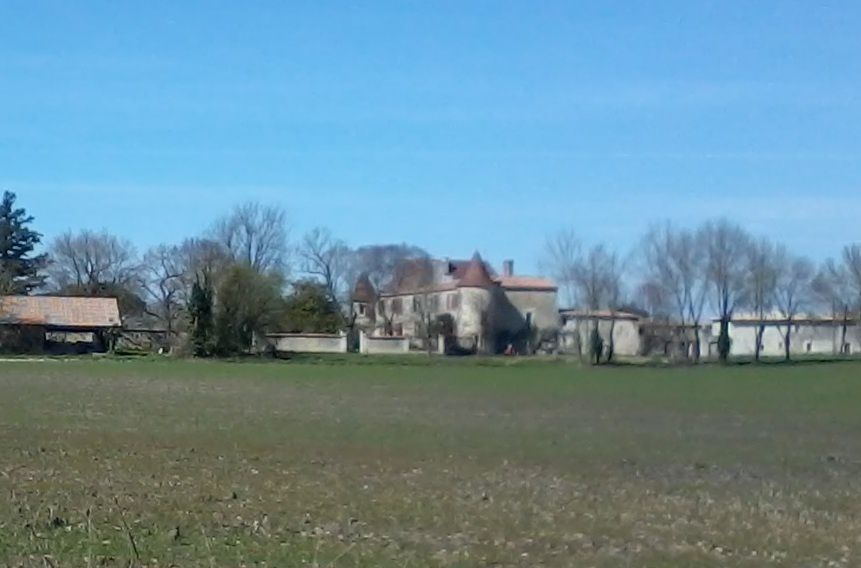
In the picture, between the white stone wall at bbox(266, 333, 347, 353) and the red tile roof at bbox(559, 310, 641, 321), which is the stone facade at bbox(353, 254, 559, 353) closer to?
the red tile roof at bbox(559, 310, 641, 321)

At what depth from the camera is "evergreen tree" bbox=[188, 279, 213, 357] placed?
95000 millimetres

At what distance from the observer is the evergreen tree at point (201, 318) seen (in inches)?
3740

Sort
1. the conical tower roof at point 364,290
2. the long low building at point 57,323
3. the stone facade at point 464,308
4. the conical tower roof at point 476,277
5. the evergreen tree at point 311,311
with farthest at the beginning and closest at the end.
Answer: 1. the conical tower roof at point 364,290
2. the conical tower roof at point 476,277
3. the stone facade at point 464,308
4. the evergreen tree at point 311,311
5. the long low building at point 57,323

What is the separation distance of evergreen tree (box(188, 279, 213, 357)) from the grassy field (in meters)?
48.9

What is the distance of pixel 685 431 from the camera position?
33.2 m

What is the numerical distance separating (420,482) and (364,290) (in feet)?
430

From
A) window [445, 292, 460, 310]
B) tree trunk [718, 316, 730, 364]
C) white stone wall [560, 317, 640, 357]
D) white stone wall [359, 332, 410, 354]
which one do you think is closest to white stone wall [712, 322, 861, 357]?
white stone wall [560, 317, 640, 357]

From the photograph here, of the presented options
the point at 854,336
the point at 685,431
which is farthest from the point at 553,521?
the point at 854,336

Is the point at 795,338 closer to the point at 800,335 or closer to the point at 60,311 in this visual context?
the point at 800,335

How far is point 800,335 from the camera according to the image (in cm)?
16050

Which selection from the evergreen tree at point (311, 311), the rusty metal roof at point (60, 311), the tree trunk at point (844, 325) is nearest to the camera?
the rusty metal roof at point (60, 311)

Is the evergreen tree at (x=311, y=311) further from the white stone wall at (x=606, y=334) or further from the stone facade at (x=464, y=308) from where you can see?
the white stone wall at (x=606, y=334)

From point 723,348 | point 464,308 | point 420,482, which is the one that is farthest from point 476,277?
point 420,482

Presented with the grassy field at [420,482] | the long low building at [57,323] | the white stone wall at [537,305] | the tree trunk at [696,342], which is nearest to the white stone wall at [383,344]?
the white stone wall at [537,305]
